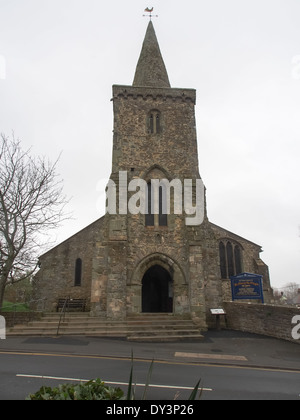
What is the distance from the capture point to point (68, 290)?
20109mm

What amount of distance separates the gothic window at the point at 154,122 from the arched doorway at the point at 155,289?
357 inches

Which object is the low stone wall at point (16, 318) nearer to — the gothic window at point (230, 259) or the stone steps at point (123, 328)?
the stone steps at point (123, 328)

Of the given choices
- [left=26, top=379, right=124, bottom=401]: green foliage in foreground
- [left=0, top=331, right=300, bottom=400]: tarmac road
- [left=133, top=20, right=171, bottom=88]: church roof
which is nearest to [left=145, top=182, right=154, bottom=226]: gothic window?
[left=0, top=331, right=300, bottom=400]: tarmac road

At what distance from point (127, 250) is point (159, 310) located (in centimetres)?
516

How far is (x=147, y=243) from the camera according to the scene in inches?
653

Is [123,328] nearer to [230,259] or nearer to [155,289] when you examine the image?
[155,289]

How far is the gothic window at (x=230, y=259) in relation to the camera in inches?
992

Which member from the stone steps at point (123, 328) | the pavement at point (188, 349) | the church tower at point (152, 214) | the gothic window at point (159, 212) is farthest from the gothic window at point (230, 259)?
the pavement at point (188, 349)

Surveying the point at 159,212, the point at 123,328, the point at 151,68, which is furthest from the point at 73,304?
the point at 151,68

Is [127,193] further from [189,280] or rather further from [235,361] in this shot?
[235,361]

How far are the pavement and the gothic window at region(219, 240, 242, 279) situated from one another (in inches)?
472

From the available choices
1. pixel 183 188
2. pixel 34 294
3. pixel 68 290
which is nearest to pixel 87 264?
pixel 68 290

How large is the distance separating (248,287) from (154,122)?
1209 centimetres

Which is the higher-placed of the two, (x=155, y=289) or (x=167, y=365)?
(x=155, y=289)
